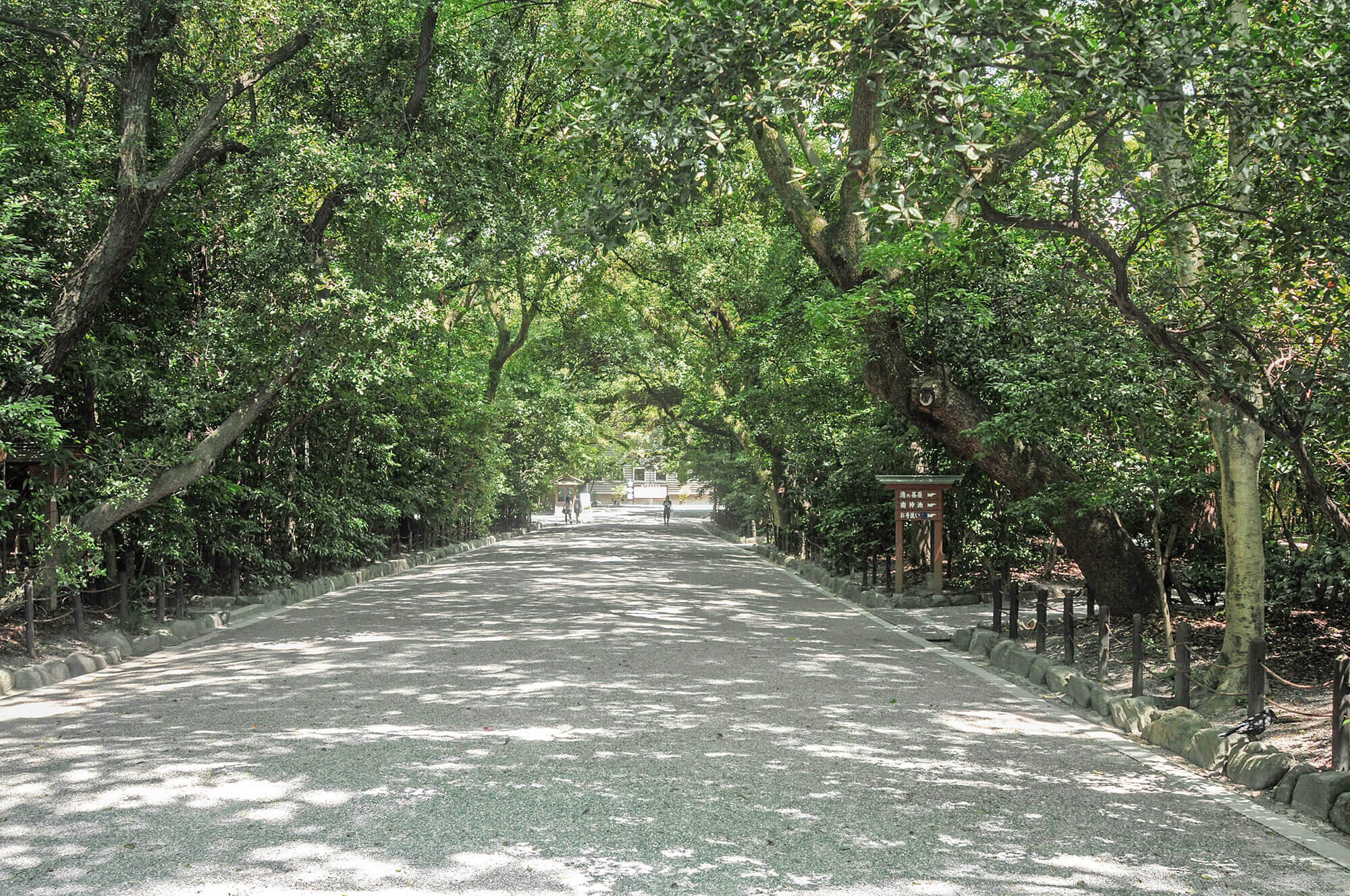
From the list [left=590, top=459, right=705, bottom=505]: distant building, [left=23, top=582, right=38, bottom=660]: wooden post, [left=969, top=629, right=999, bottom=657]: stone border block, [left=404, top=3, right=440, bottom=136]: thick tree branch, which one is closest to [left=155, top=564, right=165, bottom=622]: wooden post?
[left=23, top=582, right=38, bottom=660]: wooden post

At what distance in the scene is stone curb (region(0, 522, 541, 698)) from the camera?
9133 mm

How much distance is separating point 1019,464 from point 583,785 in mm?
8650

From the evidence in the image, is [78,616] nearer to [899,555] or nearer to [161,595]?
[161,595]

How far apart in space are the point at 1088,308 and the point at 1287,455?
228 cm

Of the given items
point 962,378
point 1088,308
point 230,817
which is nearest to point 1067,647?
point 1088,308

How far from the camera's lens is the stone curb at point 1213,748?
18.2 feet

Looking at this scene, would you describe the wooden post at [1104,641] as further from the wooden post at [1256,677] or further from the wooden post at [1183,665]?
the wooden post at [1256,677]

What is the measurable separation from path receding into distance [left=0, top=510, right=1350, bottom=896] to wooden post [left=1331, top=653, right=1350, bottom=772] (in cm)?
79

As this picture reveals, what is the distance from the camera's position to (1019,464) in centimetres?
1269

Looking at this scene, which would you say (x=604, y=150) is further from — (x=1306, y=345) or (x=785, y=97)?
(x=1306, y=345)

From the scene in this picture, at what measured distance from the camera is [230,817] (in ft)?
16.8

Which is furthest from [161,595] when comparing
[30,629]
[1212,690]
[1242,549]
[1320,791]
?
[1320,791]

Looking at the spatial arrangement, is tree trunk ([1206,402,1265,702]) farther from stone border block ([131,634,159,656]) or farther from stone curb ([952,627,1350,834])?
stone border block ([131,634,159,656])

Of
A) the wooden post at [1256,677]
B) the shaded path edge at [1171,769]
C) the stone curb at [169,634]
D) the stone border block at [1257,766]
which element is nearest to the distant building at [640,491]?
the stone curb at [169,634]
